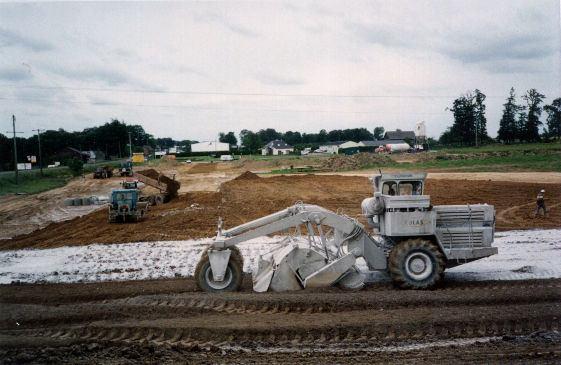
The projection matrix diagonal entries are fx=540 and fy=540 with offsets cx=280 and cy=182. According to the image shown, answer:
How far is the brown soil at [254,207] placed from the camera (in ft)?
71.6

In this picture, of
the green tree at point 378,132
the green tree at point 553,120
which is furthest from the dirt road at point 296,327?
the green tree at point 378,132

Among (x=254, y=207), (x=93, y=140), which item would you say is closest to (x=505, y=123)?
(x=254, y=207)

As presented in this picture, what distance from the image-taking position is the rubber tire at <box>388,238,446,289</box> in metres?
11.4

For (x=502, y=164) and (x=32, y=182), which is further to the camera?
(x=32, y=182)

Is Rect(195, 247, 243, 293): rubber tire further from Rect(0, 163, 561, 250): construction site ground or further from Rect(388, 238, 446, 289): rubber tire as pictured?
Rect(0, 163, 561, 250): construction site ground

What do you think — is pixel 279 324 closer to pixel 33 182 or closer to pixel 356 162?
pixel 33 182

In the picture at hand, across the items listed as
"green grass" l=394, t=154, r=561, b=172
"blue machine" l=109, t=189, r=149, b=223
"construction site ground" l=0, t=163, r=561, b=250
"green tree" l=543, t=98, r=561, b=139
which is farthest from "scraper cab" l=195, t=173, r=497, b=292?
"green tree" l=543, t=98, r=561, b=139

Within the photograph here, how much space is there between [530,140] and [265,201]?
49245 millimetres

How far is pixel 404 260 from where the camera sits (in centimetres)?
1140

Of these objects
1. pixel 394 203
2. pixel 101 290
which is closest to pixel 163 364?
pixel 101 290

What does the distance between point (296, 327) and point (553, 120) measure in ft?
217

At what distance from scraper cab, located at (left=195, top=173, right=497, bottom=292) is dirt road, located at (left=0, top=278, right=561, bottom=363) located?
16.7 inches

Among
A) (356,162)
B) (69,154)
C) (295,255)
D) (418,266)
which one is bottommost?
(418,266)

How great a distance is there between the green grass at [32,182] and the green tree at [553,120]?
171ft
